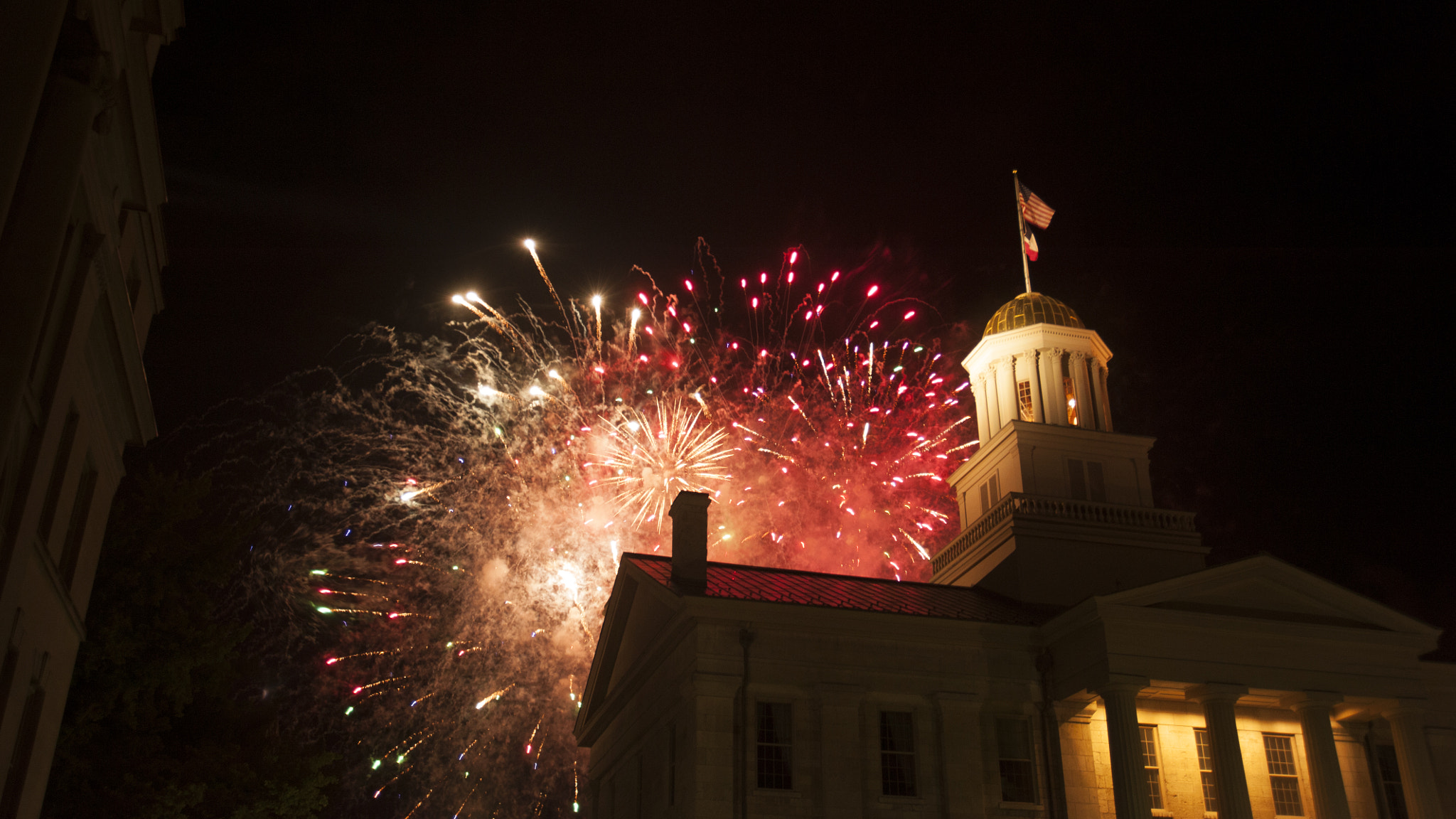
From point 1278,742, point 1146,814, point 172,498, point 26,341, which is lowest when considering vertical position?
point 1146,814

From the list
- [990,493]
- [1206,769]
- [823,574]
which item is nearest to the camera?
[1206,769]

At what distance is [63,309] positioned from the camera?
46.7 feet

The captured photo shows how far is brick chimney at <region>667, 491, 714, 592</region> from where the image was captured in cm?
2461

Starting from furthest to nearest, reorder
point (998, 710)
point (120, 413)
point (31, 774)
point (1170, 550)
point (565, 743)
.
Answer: point (565, 743)
point (1170, 550)
point (998, 710)
point (120, 413)
point (31, 774)

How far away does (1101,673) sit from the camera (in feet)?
76.2

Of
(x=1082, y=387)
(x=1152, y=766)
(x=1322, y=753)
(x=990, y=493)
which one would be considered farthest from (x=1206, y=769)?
(x=1082, y=387)

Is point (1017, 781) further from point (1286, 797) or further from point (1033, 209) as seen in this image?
point (1033, 209)

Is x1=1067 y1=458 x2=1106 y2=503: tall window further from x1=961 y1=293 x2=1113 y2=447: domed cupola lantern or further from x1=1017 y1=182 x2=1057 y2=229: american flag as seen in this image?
x1=1017 y1=182 x2=1057 y2=229: american flag

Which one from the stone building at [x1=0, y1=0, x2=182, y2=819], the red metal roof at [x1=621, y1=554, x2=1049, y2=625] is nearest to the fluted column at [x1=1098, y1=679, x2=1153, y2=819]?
the red metal roof at [x1=621, y1=554, x2=1049, y2=625]

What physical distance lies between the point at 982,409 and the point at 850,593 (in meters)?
11.9

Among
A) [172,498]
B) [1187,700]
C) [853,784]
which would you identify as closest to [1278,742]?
[1187,700]

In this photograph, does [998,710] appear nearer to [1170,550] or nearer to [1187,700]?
[1187,700]

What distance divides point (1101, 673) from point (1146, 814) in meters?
2.91

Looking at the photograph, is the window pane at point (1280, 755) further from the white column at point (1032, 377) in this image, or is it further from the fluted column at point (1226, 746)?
the white column at point (1032, 377)
